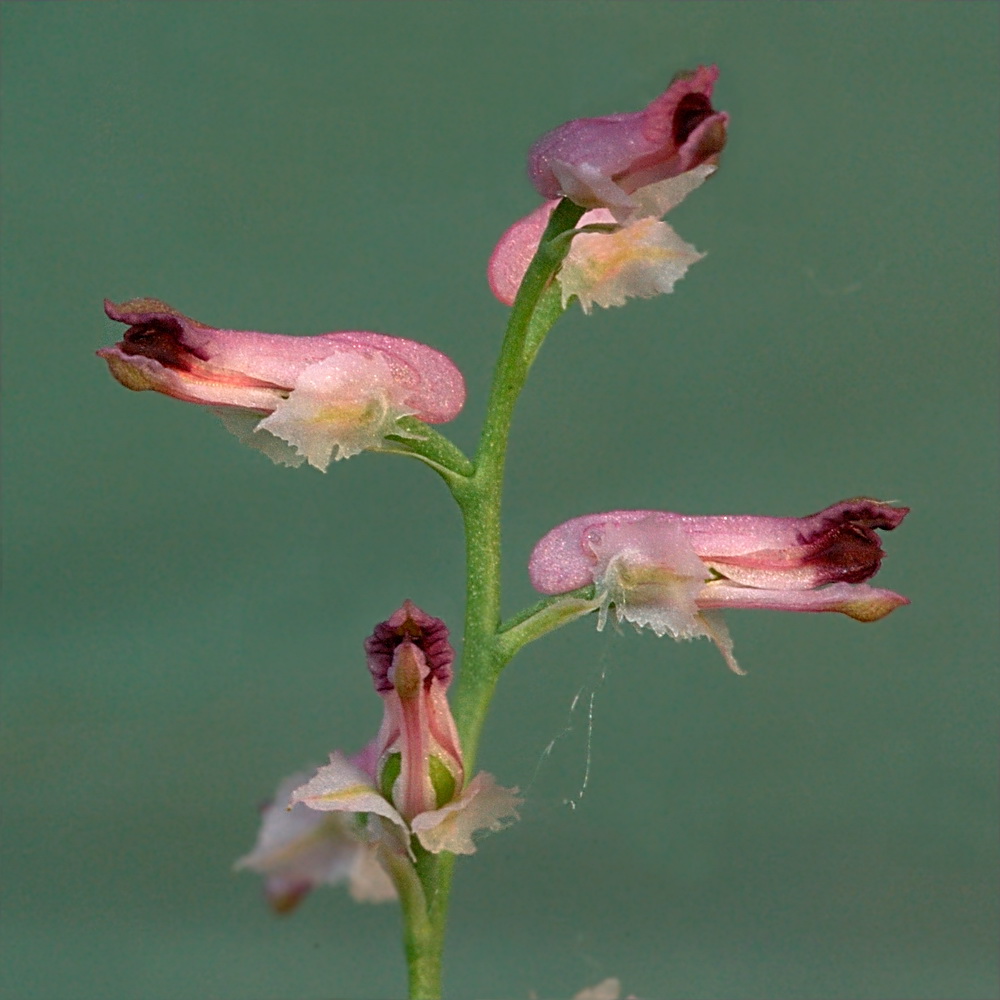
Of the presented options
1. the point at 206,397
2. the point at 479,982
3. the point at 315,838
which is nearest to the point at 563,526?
the point at 206,397

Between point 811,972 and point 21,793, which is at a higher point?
point 21,793

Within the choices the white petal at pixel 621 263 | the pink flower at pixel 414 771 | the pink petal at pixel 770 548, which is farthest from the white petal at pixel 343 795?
the white petal at pixel 621 263

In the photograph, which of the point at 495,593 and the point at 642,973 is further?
the point at 642,973

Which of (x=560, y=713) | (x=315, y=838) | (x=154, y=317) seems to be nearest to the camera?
(x=154, y=317)

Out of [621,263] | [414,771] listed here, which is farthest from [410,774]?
[621,263]

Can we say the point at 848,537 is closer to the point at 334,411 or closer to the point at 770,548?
the point at 770,548

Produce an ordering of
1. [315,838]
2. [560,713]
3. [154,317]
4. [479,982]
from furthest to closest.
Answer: [560,713] < [479,982] < [315,838] < [154,317]

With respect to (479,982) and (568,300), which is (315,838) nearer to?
(479,982)
